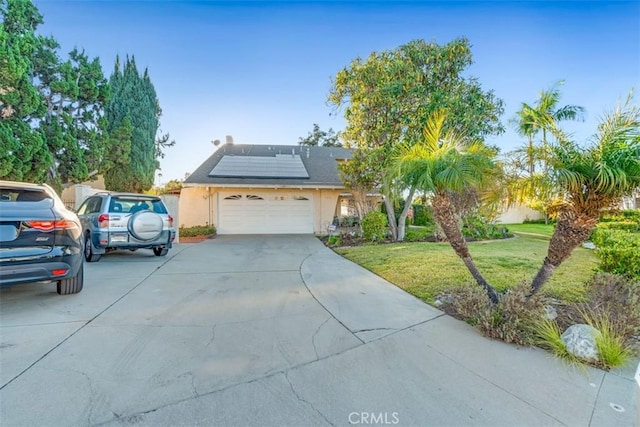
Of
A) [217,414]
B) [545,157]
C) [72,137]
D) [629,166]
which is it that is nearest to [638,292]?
[629,166]

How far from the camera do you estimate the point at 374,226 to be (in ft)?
36.5

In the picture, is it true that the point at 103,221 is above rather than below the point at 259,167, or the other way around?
below

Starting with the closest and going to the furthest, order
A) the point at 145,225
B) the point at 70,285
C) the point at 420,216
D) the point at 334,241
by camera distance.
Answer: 1. the point at 70,285
2. the point at 145,225
3. the point at 334,241
4. the point at 420,216

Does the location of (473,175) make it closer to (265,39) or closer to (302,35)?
(302,35)

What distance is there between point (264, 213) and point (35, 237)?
11.0 m

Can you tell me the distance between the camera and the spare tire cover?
7090 millimetres

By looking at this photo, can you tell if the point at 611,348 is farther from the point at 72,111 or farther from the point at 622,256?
the point at 72,111

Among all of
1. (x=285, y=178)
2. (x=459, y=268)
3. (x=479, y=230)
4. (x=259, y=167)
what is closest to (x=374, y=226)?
(x=459, y=268)

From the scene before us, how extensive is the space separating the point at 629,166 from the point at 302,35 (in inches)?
354

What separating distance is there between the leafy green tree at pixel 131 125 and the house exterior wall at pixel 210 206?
2.44 meters

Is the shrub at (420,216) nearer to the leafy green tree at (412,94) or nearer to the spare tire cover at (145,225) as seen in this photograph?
the leafy green tree at (412,94)

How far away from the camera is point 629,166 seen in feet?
10.6

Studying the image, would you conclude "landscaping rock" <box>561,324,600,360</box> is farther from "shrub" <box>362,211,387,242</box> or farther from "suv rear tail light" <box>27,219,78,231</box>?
"shrub" <box>362,211,387,242</box>

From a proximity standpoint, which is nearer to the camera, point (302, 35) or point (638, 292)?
point (638, 292)
